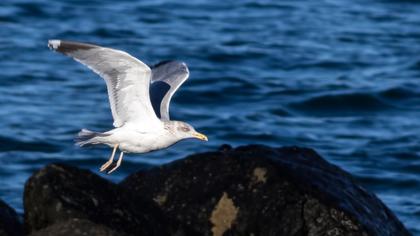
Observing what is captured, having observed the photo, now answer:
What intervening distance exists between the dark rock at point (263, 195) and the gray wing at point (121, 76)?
30.7 inches

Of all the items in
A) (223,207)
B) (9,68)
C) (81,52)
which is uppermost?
(81,52)

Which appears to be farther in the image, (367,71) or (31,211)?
(367,71)

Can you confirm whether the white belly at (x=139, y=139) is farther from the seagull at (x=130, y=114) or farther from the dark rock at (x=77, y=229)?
the dark rock at (x=77, y=229)

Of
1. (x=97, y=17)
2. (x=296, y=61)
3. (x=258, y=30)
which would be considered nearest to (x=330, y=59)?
(x=296, y=61)

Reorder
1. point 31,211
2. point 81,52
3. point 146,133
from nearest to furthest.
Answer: point 31,211 → point 81,52 → point 146,133

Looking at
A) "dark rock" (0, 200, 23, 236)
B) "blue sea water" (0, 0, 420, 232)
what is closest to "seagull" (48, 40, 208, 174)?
"dark rock" (0, 200, 23, 236)

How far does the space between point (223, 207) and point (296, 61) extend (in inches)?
405

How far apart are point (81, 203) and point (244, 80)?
415 inches

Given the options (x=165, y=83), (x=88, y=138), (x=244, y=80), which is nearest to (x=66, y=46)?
(x=88, y=138)

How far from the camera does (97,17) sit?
804 inches

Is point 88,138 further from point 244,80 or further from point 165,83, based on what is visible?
point 244,80

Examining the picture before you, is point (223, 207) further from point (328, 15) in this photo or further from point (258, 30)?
point (328, 15)

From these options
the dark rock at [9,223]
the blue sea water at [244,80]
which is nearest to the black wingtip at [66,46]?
the dark rock at [9,223]

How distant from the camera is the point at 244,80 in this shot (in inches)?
686
